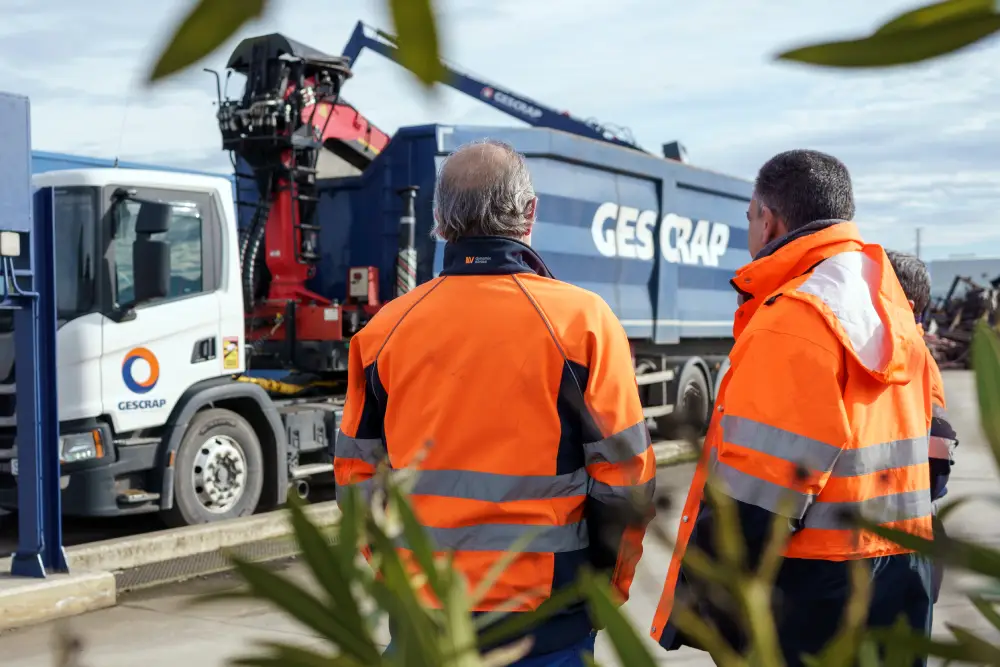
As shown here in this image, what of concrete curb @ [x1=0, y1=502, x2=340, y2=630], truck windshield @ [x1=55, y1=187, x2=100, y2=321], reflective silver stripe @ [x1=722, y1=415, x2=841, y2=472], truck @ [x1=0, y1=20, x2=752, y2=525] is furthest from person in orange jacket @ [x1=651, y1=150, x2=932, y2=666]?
truck windshield @ [x1=55, y1=187, x2=100, y2=321]

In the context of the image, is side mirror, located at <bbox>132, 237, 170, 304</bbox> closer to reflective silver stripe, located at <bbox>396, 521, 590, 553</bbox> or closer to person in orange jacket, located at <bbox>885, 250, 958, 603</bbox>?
person in orange jacket, located at <bbox>885, 250, 958, 603</bbox>

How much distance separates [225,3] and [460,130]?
8071 mm

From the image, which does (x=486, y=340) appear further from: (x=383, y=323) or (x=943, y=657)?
(x=943, y=657)

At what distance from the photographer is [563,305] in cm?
206

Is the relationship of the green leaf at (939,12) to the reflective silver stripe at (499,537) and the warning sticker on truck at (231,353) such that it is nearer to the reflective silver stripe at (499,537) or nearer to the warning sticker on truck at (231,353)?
the reflective silver stripe at (499,537)

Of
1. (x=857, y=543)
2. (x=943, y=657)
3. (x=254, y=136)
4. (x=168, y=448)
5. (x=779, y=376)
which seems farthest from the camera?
(x=254, y=136)

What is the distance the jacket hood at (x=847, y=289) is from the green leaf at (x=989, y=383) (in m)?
1.52

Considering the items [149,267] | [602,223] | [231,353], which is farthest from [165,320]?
[602,223]

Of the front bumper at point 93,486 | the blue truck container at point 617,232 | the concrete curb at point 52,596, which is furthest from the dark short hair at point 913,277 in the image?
the front bumper at point 93,486

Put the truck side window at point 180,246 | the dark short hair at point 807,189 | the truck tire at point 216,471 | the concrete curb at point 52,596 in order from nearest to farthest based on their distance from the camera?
the dark short hair at point 807,189, the concrete curb at point 52,596, the truck side window at point 180,246, the truck tire at point 216,471

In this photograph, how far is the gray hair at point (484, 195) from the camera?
7.23 ft

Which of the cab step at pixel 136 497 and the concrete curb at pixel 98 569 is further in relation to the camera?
the cab step at pixel 136 497

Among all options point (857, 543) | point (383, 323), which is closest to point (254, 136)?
point (383, 323)

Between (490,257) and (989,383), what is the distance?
1.69m
